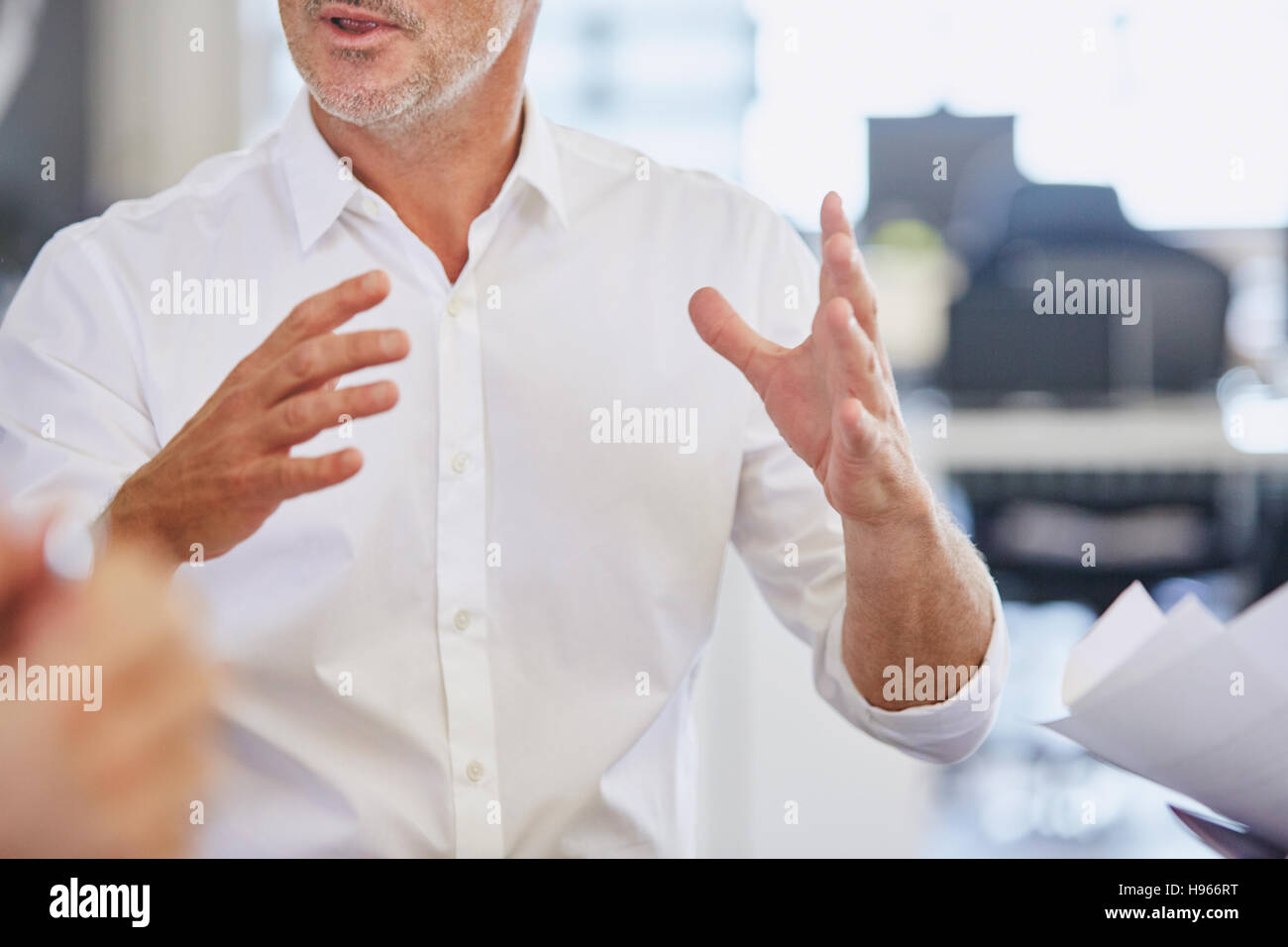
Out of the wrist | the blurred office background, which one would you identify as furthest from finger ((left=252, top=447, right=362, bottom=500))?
the blurred office background

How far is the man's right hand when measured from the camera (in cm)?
53

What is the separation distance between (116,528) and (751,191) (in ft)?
2.32

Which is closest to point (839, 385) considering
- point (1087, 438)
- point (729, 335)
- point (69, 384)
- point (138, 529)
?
point (729, 335)

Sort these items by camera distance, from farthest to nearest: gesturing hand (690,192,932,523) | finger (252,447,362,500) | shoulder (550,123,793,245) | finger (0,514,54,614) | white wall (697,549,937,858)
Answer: white wall (697,549,937,858)
shoulder (550,123,793,245)
gesturing hand (690,192,932,523)
finger (252,447,362,500)
finger (0,514,54,614)

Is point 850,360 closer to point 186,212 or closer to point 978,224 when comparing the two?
point 186,212

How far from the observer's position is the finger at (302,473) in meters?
0.50

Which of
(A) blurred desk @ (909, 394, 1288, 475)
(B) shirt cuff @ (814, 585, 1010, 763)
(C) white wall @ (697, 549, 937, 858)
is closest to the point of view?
(B) shirt cuff @ (814, 585, 1010, 763)

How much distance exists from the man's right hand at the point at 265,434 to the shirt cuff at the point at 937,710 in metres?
0.47

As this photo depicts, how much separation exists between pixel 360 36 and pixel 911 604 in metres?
0.57

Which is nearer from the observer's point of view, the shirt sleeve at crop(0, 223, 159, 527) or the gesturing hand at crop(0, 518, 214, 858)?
the gesturing hand at crop(0, 518, 214, 858)

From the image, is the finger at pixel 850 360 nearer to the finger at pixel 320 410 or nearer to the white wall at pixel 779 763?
the finger at pixel 320 410

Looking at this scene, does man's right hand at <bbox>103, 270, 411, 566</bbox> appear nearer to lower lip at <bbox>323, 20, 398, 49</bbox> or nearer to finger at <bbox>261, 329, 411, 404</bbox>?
finger at <bbox>261, 329, 411, 404</bbox>
